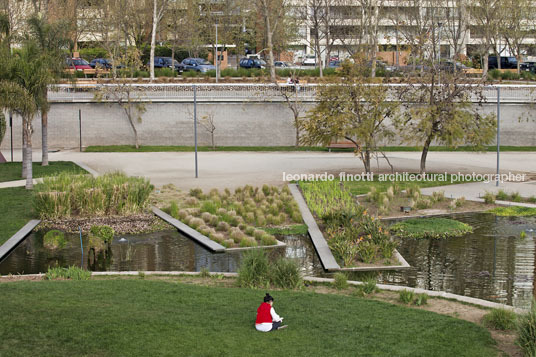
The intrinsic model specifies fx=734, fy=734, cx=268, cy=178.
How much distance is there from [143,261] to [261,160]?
54.8ft

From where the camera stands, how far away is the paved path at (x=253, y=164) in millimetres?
26734

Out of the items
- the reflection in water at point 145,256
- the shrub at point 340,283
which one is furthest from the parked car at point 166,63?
the shrub at point 340,283

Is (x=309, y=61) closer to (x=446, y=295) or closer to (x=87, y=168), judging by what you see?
(x=87, y=168)

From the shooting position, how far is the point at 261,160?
3209 centimetres

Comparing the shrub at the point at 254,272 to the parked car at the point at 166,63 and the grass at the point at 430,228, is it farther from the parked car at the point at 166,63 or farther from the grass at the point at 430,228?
the parked car at the point at 166,63

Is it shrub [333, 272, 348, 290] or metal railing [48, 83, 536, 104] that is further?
metal railing [48, 83, 536, 104]

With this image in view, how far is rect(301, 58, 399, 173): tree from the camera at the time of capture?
85.4 feet

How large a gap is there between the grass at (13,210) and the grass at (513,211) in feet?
42.4

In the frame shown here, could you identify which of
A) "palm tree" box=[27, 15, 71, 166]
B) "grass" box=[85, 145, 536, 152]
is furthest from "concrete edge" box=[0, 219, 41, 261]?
"grass" box=[85, 145, 536, 152]

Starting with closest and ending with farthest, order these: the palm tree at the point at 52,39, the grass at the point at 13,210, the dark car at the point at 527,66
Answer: the grass at the point at 13,210 → the palm tree at the point at 52,39 → the dark car at the point at 527,66

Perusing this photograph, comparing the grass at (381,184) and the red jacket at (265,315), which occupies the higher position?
the grass at (381,184)

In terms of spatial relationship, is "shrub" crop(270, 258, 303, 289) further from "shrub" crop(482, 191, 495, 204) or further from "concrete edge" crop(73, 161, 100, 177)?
"concrete edge" crop(73, 161, 100, 177)

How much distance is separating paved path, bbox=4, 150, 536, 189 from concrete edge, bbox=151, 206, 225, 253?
428cm

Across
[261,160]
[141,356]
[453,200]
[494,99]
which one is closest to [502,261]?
[453,200]
